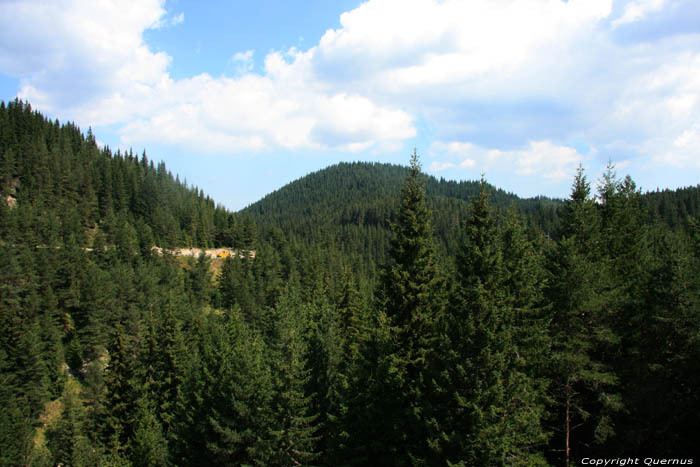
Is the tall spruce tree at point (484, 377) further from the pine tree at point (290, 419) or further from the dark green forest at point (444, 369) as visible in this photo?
the pine tree at point (290, 419)

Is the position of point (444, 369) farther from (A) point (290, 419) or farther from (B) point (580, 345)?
→ (A) point (290, 419)

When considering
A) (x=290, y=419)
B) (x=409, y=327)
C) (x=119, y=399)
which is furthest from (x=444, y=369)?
(x=119, y=399)

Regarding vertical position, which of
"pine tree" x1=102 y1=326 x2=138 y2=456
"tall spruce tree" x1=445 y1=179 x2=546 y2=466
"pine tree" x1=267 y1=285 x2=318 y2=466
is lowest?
"pine tree" x1=102 y1=326 x2=138 y2=456

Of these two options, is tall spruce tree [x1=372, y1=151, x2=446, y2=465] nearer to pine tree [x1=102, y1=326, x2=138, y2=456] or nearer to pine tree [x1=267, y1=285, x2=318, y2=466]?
pine tree [x1=267, y1=285, x2=318, y2=466]

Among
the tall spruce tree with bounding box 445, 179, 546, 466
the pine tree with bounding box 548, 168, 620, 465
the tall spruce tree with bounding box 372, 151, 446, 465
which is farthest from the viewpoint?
the pine tree with bounding box 548, 168, 620, 465

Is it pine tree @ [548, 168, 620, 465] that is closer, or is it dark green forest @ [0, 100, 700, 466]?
dark green forest @ [0, 100, 700, 466]

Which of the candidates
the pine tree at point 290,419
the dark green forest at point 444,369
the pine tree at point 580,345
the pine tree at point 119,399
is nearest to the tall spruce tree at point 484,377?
the dark green forest at point 444,369

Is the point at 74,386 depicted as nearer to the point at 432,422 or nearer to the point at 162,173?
the point at 432,422

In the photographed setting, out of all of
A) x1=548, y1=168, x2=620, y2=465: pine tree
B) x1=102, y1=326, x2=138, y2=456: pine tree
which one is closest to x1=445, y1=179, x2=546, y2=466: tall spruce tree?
x1=548, y1=168, x2=620, y2=465: pine tree

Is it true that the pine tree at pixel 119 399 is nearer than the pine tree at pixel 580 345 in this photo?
No

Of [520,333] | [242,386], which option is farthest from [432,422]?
[242,386]

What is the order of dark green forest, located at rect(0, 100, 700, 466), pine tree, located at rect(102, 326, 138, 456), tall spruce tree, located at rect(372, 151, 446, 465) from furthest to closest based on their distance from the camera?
pine tree, located at rect(102, 326, 138, 456) → tall spruce tree, located at rect(372, 151, 446, 465) → dark green forest, located at rect(0, 100, 700, 466)

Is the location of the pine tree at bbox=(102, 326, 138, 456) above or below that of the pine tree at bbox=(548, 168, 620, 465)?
below

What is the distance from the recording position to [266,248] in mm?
99250
